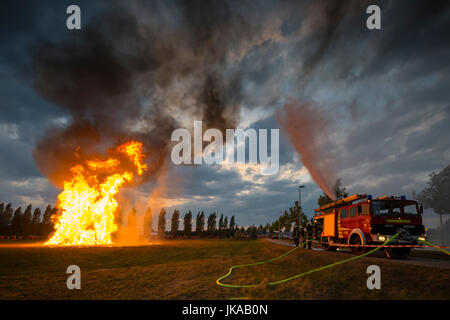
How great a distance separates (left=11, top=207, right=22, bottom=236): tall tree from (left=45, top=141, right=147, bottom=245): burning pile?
51247 mm

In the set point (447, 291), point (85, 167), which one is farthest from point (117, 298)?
point (85, 167)

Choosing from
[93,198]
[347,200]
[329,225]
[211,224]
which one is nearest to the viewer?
[347,200]

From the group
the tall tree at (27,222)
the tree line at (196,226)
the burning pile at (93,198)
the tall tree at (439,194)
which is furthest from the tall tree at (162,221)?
the tall tree at (439,194)

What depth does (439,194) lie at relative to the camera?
7331cm

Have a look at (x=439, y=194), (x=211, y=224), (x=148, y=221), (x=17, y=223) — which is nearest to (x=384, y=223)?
(x=439, y=194)

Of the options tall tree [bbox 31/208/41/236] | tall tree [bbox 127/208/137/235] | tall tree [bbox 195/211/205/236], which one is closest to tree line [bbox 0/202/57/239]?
Result: tall tree [bbox 31/208/41/236]

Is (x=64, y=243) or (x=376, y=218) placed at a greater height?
(x=376, y=218)

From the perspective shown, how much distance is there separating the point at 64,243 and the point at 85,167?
12356 millimetres

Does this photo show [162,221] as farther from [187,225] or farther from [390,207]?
[390,207]

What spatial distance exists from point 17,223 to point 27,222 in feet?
9.62

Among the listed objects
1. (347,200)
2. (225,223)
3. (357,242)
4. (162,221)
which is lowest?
(225,223)
